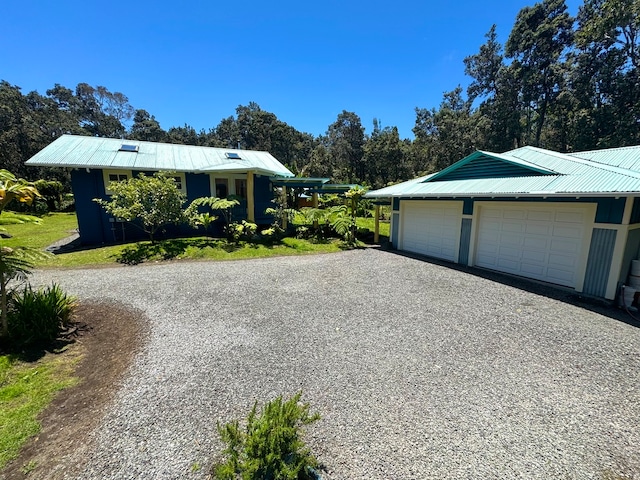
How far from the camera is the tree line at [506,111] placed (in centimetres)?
1966

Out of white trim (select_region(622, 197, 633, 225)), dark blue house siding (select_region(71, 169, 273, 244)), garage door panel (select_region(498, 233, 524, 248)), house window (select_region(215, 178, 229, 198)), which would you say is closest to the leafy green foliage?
dark blue house siding (select_region(71, 169, 273, 244))

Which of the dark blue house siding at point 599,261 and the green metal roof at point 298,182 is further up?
the green metal roof at point 298,182

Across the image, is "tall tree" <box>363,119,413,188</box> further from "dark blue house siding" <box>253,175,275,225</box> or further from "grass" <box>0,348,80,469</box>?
"grass" <box>0,348,80,469</box>

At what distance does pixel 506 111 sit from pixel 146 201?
1148 inches

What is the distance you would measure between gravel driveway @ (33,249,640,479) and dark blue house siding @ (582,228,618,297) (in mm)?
Answer: 1122

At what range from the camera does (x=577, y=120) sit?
21141mm

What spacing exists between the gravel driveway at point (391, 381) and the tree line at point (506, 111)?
20.0 meters

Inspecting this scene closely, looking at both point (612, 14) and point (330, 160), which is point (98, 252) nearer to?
point (330, 160)

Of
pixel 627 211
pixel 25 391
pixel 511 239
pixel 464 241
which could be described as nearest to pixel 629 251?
pixel 627 211

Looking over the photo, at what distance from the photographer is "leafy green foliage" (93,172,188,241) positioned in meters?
10.4

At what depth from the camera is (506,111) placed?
2500 cm

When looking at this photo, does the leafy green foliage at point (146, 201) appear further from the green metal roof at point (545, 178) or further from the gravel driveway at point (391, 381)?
the green metal roof at point (545, 178)

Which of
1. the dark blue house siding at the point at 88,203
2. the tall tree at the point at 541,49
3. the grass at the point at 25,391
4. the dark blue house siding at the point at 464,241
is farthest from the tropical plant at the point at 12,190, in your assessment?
the tall tree at the point at 541,49

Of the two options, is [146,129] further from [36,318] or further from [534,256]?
[534,256]
